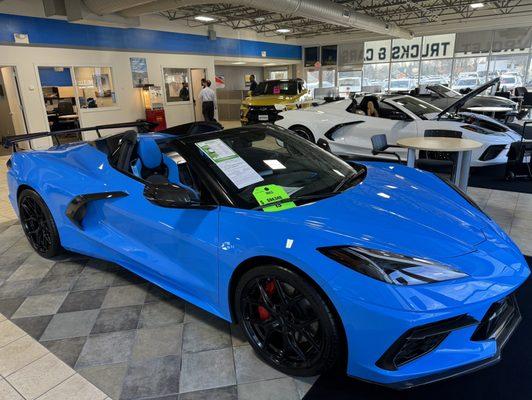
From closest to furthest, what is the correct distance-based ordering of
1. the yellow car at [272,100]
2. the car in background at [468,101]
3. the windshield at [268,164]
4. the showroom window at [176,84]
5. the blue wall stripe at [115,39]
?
the windshield at [268,164]
the blue wall stripe at [115,39]
the car in background at [468,101]
the yellow car at [272,100]
the showroom window at [176,84]

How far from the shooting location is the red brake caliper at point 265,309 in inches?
71.6

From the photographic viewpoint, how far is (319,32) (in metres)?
18.8

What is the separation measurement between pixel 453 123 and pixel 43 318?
19.0 ft

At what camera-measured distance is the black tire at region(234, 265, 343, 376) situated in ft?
5.39

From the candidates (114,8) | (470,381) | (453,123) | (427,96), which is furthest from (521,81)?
(470,381)

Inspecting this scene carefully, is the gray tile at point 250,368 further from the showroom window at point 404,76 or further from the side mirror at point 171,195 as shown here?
the showroom window at point 404,76

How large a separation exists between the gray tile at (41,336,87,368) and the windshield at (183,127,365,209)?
127 centimetres

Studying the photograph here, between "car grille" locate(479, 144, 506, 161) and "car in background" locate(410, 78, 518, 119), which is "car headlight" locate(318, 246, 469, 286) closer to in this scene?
"car grille" locate(479, 144, 506, 161)

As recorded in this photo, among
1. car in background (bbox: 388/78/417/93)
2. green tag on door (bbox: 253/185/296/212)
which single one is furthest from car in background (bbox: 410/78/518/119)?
green tag on door (bbox: 253/185/296/212)

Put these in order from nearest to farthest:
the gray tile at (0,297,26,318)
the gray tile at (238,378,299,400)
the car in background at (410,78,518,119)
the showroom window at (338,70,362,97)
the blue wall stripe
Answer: the gray tile at (238,378,299,400) < the gray tile at (0,297,26,318) < the blue wall stripe < the car in background at (410,78,518,119) < the showroom window at (338,70,362,97)

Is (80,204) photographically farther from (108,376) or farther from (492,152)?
(492,152)

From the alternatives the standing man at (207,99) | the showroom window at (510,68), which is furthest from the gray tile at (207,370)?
the showroom window at (510,68)

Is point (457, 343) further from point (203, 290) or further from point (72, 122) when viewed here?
point (72, 122)

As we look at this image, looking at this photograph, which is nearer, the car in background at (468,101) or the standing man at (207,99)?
the car in background at (468,101)
